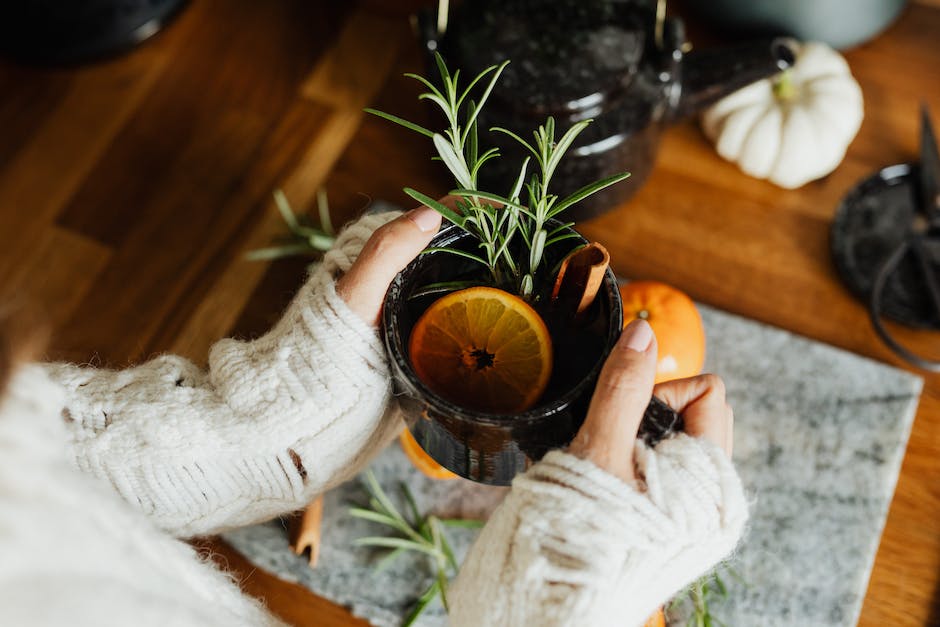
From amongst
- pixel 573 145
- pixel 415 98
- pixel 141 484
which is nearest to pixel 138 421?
pixel 141 484

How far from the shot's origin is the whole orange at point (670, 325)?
21.8 inches

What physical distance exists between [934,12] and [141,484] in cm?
80

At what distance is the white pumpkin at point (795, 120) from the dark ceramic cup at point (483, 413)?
34 centimetres

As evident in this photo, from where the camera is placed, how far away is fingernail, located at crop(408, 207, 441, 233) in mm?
434

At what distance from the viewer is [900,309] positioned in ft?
2.15

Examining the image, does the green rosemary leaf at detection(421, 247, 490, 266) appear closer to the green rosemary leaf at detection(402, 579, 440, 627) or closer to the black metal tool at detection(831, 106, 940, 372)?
the green rosemary leaf at detection(402, 579, 440, 627)

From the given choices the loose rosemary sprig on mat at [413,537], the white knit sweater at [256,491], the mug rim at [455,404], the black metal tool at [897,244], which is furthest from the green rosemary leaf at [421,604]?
the black metal tool at [897,244]

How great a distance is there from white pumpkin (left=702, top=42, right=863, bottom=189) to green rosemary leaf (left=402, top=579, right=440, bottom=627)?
1.44 ft

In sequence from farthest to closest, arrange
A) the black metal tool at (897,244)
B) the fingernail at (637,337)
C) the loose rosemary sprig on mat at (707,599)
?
the black metal tool at (897,244)
the loose rosemary sprig on mat at (707,599)
the fingernail at (637,337)

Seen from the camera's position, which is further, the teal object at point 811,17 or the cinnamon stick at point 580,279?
the teal object at point 811,17

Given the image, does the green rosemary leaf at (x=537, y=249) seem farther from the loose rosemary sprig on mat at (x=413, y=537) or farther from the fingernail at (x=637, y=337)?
the loose rosemary sprig on mat at (x=413, y=537)

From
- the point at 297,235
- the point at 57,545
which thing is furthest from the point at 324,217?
the point at 57,545

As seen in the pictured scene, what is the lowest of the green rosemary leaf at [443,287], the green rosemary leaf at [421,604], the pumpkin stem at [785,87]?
the green rosemary leaf at [421,604]

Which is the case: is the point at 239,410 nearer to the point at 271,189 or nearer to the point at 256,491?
the point at 256,491
